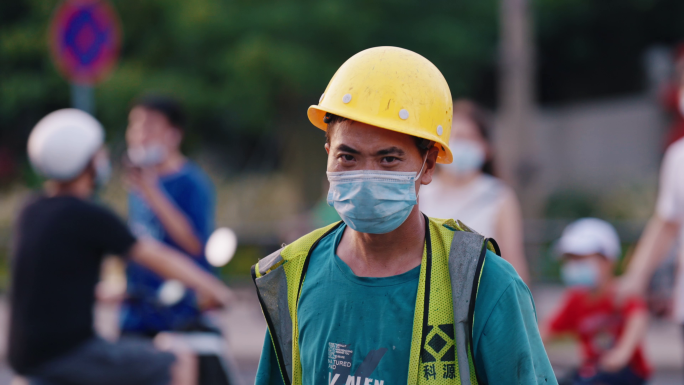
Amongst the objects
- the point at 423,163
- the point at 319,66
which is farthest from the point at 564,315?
the point at 319,66

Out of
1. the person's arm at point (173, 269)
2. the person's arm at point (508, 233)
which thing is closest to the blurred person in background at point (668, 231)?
the person's arm at point (508, 233)

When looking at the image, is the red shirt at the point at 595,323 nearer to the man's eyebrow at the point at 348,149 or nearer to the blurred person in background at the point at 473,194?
the blurred person in background at the point at 473,194

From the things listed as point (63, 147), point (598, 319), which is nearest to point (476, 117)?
point (598, 319)

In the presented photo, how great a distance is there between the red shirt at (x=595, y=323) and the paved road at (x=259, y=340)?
2368 mm

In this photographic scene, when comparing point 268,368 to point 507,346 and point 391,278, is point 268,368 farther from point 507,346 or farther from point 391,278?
point 507,346

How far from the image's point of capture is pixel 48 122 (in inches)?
162

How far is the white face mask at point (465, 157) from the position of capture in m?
4.72

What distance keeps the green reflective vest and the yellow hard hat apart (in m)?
0.31

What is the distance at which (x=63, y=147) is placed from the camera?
4.02 meters

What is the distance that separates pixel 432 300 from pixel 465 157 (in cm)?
271

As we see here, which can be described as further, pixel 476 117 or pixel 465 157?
pixel 476 117

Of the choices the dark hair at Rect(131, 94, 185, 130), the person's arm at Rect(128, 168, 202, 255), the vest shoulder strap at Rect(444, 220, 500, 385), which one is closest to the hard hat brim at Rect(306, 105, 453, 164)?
the vest shoulder strap at Rect(444, 220, 500, 385)

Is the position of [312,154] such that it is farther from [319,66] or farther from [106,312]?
[106,312]

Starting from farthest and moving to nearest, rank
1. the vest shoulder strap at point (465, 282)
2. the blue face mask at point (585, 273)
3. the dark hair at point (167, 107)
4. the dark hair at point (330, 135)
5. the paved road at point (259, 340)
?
the paved road at point (259, 340), the blue face mask at point (585, 273), the dark hair at point (167, 107), the dark hair at point (330, 135), the vest shoulder strap at point (465, 282)
